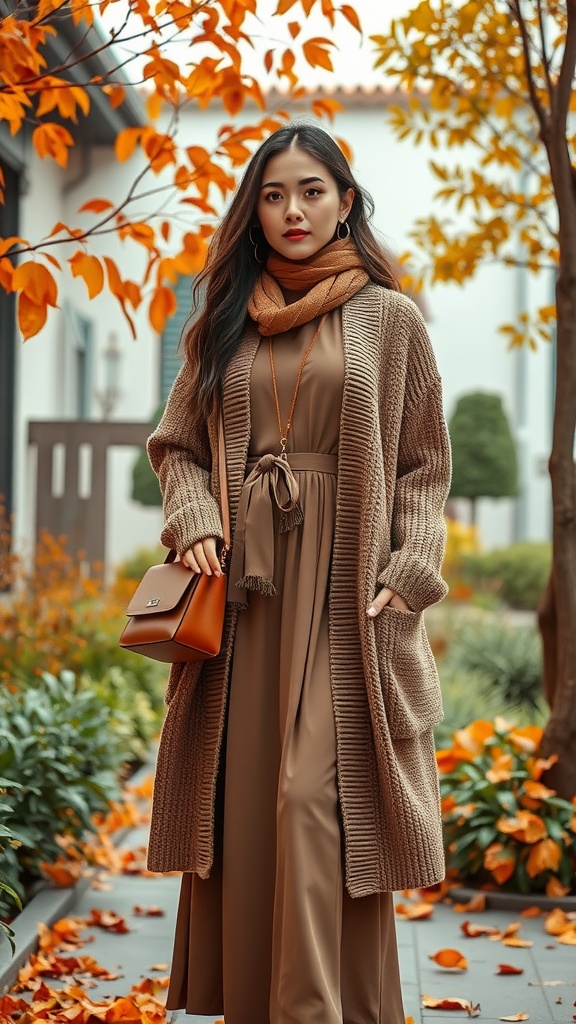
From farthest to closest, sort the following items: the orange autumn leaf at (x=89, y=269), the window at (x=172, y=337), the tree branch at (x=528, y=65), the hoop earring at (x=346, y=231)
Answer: the window at (x=172, y=337), the tree branch at (x=528, y=65), the orange autumn leaf at (x=89, y=269), the hoop earring at (x=346, y=231)

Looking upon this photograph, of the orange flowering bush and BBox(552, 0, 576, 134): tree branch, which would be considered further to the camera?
the orange flowering bush

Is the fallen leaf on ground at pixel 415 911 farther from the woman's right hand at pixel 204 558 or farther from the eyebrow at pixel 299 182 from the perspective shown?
the eyebrow at pixel 299 182

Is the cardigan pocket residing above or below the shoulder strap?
Answer: below

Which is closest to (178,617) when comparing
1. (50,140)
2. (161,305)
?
(161,305)

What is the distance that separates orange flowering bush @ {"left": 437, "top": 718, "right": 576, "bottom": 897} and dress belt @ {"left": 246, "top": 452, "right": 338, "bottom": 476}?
1928mm

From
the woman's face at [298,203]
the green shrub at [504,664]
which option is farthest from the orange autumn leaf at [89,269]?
the green shrub at [504,664]

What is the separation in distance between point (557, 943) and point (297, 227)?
7.92 ft

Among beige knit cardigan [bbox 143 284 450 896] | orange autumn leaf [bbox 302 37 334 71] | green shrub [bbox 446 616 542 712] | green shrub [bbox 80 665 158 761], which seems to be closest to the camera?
beige knit cardigan [bbox 143 284 450 896]

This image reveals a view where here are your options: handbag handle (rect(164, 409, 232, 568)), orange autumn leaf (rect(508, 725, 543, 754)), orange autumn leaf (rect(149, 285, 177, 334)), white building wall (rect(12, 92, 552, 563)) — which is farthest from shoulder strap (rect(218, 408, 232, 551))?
white building wall (rect(12, 92, 552, 563))

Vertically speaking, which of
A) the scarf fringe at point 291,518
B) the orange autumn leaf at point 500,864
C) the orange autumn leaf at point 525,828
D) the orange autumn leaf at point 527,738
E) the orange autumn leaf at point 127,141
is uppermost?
the orange autumn leaf at point 127,141

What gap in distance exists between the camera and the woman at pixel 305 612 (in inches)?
106

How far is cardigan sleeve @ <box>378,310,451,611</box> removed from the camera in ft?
9.27

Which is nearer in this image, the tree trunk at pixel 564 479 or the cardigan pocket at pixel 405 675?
the cardigan pocket at pixel 405 675

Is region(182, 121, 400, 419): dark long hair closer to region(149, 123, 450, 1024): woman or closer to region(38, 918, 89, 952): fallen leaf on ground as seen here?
region(149, 123, 450, 1024): woman
